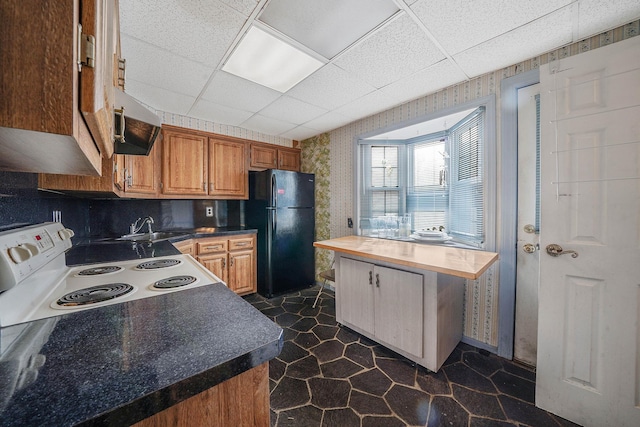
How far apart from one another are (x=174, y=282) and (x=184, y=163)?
246 cm

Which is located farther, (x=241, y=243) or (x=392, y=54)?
(x=241, y=243)

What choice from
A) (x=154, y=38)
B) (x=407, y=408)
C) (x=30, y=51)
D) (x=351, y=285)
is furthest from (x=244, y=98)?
(x=407, y=408)

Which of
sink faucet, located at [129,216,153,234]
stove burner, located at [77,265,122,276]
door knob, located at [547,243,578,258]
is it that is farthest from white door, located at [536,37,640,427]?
sink faucet, located at [129,216,153,234]

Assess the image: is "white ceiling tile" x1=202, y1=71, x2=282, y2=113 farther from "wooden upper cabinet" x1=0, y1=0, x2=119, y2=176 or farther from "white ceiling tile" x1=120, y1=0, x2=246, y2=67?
"wooden upper cabinet" x1=0, y1=0, x2=119, y2=176

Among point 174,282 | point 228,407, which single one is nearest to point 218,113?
point 174,282

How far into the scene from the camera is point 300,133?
362 cm

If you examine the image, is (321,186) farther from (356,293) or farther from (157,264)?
(157,264)

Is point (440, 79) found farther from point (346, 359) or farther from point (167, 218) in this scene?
point (167, 218)

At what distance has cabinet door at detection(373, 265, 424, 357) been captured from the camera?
Result: 1795mm

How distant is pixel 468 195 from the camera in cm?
230

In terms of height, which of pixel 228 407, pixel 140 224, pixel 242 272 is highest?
pixel 140 224

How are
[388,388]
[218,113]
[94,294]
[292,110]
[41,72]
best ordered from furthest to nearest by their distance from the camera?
[218,113]
[292,110]
[388,388]
[94,294]
[41,72]

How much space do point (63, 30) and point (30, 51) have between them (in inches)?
2.1

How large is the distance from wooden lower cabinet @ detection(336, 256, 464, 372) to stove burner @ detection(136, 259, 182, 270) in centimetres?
148
